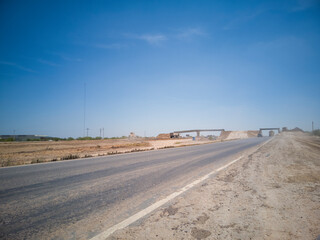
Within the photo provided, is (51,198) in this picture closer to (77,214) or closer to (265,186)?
(77,214)

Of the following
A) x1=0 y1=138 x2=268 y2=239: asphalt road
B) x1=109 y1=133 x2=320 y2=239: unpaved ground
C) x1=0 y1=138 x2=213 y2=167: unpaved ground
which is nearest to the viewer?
x1=109 y1=133 x2=320 y2=239: unpaved ground

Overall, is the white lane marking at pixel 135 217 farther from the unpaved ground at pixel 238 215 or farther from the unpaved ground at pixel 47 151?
the unpaved ground at pixel 47 151

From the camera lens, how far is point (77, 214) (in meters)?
2.86

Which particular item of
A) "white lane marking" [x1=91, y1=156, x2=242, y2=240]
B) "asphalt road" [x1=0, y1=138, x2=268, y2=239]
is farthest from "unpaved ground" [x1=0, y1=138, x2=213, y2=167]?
"white lane marking" [x1=91, y1=156, x2=242, y2=240]

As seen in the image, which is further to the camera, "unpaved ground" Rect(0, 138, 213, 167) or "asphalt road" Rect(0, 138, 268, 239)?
"unpaved ground" Rect(0, 138, 213, 167)

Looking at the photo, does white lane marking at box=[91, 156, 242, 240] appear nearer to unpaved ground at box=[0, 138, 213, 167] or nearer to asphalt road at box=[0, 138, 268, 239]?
asphalt road at box=[0, 138, 268, 239]

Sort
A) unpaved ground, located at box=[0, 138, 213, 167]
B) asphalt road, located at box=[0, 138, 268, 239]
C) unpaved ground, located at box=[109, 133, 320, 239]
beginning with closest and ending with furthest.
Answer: unpaved ground, located at box=[109, 133, 320, 239] → asphalt road, located at box=[0, 138, 268, 239] → unpaved ground, located at box=[0, 138, 213, 167]

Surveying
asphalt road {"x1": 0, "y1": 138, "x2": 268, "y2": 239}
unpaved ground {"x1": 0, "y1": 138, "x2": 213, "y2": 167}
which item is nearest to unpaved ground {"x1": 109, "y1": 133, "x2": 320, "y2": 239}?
asphalt road {"x1": 0, "y1": 138, "x2": 268, "y2": 239}

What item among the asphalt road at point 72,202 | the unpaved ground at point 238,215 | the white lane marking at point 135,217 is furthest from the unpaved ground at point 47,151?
the unpaved ground at point 238,215

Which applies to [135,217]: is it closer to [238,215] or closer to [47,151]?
[238,215]

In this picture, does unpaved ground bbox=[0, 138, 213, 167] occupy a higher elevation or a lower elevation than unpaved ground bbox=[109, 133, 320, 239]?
lower

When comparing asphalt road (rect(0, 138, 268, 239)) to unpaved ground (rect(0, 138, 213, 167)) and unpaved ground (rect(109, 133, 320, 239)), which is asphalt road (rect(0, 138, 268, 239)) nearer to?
unpaved ground (rect(109, 133, 320, 239))

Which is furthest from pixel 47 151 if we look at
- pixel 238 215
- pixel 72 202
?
pixel 238 215

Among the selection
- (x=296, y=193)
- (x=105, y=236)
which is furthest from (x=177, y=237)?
(x=296, y=193)
